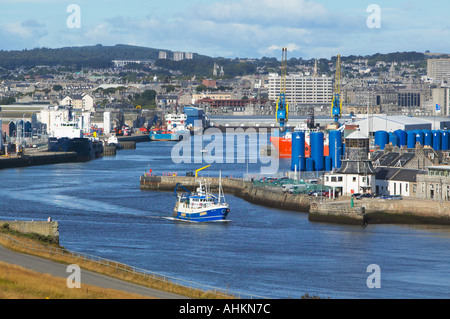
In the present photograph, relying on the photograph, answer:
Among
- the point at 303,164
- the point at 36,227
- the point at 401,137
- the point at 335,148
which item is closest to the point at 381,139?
the point at 335,148

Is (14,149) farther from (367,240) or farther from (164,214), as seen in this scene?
(367,240)

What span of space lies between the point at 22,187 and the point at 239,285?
2689 cm

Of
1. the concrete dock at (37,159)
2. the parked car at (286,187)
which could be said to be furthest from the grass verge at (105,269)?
the concrete dock at (37,159)

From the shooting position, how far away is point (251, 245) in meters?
29.7

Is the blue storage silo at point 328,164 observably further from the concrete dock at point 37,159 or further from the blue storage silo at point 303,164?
the concrete dock at point 37,159

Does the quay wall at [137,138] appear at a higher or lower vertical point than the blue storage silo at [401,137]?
lower

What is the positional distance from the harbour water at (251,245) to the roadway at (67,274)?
3795 millimetres

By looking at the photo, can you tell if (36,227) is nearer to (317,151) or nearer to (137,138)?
(317,151)

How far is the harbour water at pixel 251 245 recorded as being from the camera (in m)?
24.0

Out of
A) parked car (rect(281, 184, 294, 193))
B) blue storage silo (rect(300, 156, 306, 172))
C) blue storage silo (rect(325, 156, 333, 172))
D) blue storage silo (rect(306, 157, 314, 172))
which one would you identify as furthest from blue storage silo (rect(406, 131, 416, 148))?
parked car (rect(281, 184, 294, 193))

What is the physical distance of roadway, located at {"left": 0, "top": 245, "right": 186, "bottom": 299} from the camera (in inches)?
749

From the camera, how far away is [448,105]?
15838cm
